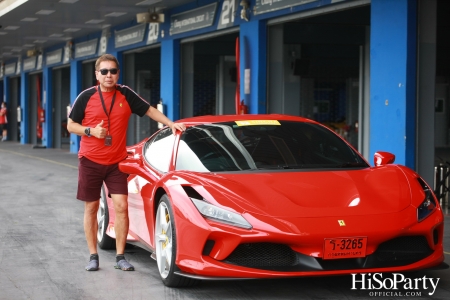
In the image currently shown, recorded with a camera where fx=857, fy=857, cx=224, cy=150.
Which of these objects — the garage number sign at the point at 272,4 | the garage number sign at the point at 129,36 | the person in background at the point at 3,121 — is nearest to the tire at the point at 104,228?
the garage number sign at the point at 272,4

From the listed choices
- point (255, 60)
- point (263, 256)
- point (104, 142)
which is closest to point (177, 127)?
point (104, 142)

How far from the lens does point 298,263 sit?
5.38 metres

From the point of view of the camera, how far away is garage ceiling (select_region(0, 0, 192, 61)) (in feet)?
65.0

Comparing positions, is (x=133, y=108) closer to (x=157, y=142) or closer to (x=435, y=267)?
(x=157, y=142)

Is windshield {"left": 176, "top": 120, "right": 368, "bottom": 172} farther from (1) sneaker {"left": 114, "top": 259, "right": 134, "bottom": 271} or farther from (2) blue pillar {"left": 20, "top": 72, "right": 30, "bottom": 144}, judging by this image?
(2) blue pillar {"left": 20, "top": 72, "right": 30, "bottom": 144}

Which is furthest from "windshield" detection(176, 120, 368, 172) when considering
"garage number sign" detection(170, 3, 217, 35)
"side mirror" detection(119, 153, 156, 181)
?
"garage number sign" detection(170, 3, 217, 35)

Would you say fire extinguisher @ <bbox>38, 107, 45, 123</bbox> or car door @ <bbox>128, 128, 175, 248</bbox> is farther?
fire extinguisher @ <bbox>38, 107, 45, 123</bbox>

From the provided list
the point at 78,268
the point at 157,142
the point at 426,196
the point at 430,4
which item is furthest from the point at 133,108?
the point at 430,4

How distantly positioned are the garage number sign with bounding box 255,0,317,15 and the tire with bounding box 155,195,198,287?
796 centimetres

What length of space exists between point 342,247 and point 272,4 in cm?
999

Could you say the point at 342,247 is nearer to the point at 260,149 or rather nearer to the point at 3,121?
the point at 260,149

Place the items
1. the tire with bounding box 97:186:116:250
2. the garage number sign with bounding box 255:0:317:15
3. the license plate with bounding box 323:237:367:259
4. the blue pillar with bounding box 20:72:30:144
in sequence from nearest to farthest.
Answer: the license plate with bounding box 323:237:367:259 < the tire with bounding box 97:186:116:250 < the garage number sign with bounding box 255:0:317:15 < the blue pillar with bounding box 20:72:30:144

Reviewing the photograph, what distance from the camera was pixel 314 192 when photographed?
18.9 ft

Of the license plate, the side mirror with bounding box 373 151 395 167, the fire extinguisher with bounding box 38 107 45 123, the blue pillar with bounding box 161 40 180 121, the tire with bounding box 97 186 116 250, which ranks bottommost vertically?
the tire with bounding box 97 186 116 250
